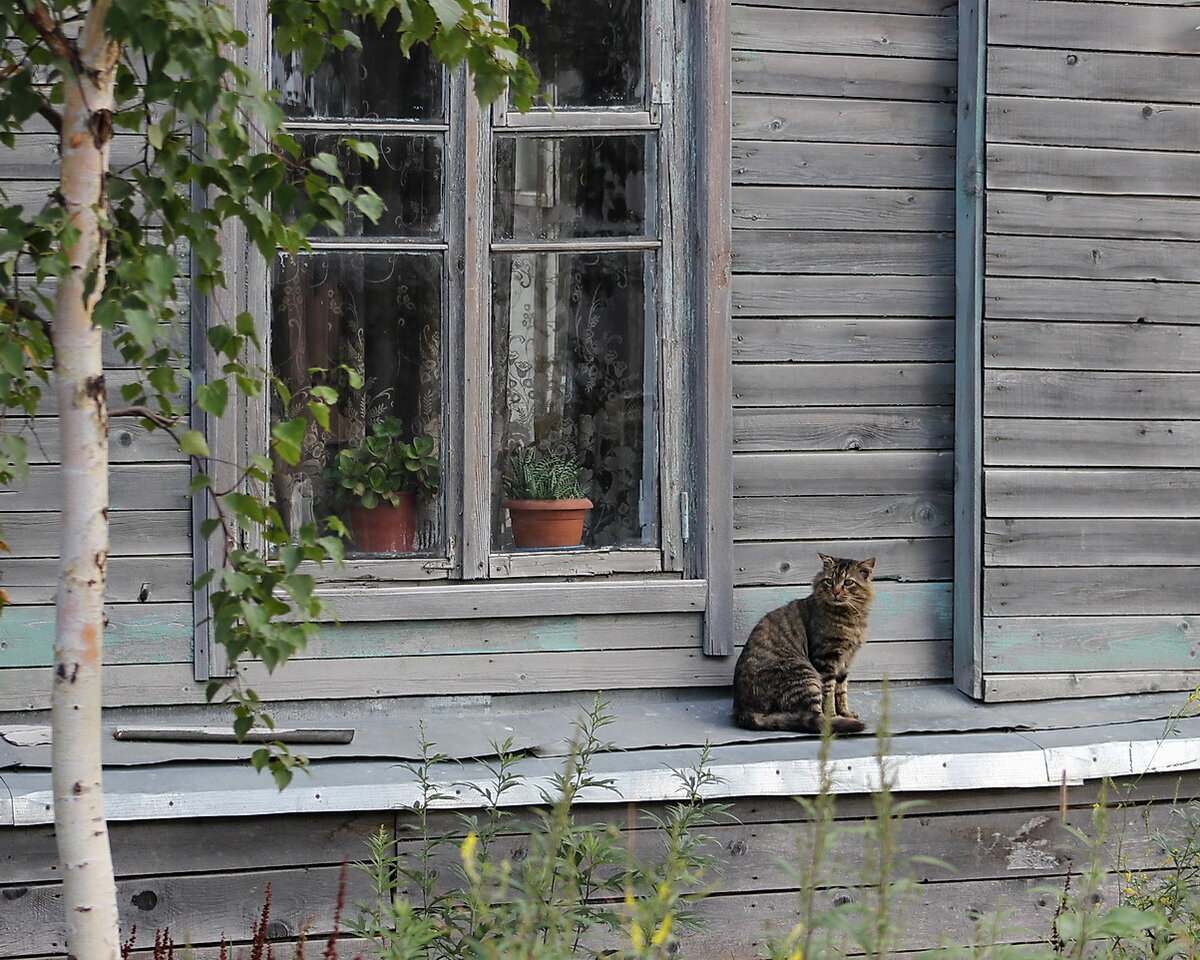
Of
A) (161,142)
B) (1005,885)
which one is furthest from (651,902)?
(1005,885)

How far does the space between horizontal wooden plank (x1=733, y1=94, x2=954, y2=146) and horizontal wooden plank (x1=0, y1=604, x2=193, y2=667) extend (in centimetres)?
231

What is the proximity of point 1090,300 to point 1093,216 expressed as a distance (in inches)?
10.8

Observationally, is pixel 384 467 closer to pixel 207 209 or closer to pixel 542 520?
pixel 542 520

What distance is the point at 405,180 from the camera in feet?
12.3

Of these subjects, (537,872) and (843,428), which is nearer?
(537,872)

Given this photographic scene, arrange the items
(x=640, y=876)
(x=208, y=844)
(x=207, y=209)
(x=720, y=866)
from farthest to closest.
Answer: (x=720, y=866) → (x=208, y=844) → (x=640, y=876) → (x=207, y=209)

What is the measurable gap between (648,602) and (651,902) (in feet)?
6.92

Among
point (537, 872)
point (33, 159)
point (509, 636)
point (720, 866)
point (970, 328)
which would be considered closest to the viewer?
point (537, 872)

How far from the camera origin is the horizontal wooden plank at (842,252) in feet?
12.5

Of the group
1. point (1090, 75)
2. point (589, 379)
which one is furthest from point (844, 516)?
point (1090, 75)

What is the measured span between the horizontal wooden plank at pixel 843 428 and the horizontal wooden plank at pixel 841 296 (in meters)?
0.32

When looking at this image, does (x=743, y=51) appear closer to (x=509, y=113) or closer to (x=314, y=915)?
(x=509, y=113)

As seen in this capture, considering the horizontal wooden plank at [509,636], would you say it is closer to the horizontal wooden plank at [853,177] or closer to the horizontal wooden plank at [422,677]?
the horizontal wooden plank at [422,677]

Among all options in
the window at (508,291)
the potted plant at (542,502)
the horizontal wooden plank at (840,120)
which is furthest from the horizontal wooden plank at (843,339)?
the potted plant at (542,502)
